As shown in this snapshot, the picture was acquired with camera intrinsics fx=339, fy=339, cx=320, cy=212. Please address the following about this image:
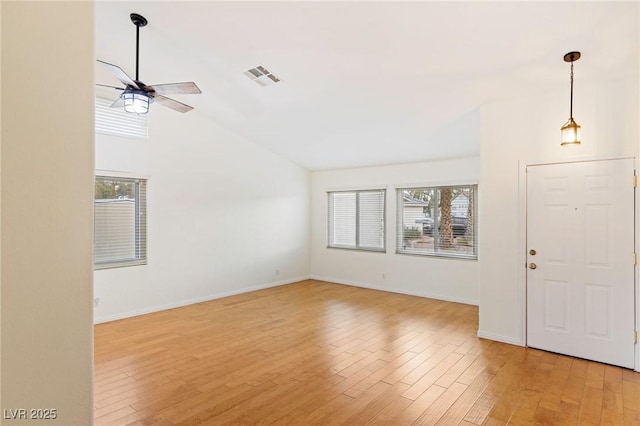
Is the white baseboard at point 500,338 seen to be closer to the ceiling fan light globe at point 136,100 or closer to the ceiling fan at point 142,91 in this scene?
the ceiling fan at point 142,91

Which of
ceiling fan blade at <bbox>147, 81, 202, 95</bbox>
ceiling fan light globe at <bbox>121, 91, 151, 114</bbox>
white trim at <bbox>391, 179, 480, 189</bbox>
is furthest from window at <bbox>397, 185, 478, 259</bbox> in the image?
ceiling fan light globe at <bbox>121, 91, 151, 114</bbox>

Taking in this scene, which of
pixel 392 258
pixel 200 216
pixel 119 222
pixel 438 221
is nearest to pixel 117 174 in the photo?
pixel 119 222

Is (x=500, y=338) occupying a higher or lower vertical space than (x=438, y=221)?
lower

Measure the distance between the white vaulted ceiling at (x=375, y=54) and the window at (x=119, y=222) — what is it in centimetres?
149

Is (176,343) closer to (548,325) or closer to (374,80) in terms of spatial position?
(374,80)

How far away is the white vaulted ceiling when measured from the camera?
2686 millimetres

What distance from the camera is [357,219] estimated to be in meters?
7.41

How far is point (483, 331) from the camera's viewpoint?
4.14 meters

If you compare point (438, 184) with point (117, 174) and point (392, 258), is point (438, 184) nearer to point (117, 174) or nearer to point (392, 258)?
point (392, 258)

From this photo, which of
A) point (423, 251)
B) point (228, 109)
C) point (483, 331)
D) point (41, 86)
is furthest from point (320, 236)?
point (41, 86)

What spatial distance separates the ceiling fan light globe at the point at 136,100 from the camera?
3242mm

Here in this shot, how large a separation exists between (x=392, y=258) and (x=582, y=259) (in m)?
3.44

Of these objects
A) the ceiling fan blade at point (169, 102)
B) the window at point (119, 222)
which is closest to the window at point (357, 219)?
the window at point (119, 222)

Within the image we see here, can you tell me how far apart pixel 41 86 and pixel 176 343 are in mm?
3740
